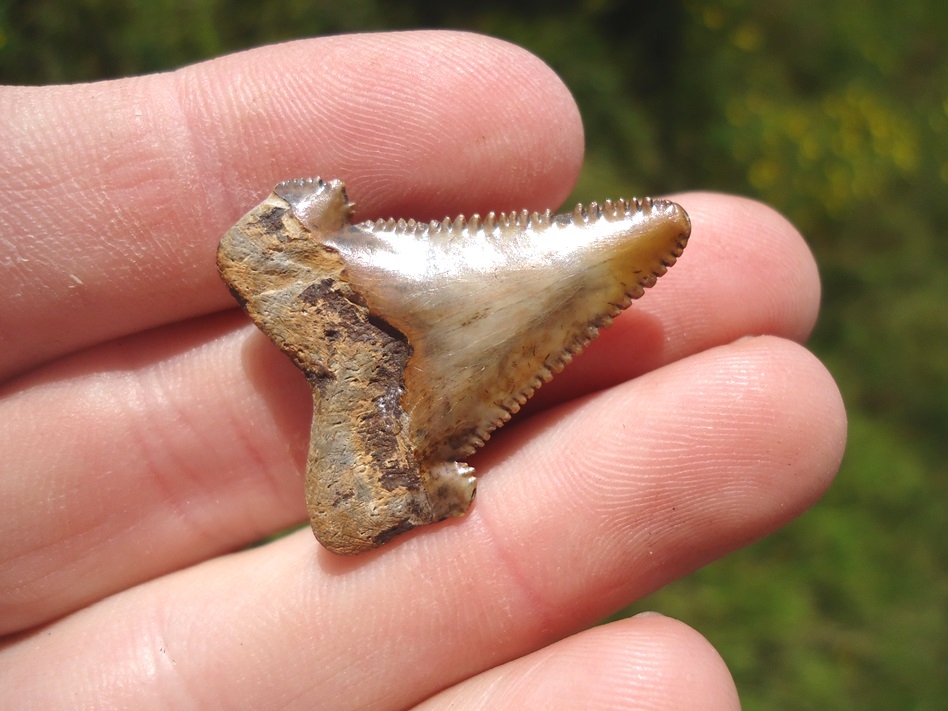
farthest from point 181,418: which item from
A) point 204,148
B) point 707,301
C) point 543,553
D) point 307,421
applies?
A: point 707,301

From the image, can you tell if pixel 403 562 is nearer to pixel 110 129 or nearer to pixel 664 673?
pixel 664 673

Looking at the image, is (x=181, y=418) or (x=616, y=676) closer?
(x=616, y=676)

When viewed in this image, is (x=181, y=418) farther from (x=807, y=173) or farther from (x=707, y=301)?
(x=807, y=173)

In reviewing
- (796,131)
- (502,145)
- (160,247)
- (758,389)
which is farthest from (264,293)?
(796,131)

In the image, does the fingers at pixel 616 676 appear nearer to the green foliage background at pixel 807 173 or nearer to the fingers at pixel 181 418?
the fingers at pixel 181 418

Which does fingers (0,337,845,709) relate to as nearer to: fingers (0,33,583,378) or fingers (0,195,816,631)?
fingers (0,195,816,631)
